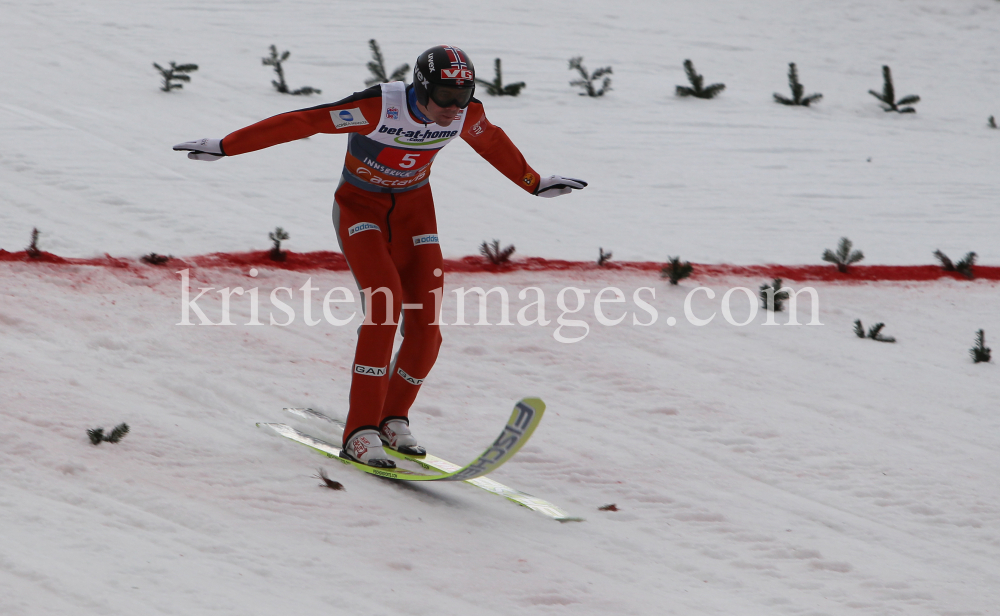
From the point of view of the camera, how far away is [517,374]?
5.78 metres

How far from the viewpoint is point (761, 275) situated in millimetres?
7473

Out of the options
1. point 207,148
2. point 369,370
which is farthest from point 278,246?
point 369,370

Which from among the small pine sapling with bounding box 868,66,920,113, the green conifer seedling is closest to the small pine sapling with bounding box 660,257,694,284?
the green conifer seedling

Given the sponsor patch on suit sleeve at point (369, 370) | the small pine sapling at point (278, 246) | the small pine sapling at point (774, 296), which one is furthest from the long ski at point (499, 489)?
the small pine sapling at point (774, 296)

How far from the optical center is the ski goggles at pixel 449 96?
4.14m

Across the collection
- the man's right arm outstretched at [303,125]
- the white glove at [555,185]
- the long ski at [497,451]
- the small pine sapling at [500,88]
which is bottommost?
the long ski at [497,451]

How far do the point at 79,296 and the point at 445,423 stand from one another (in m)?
2.63

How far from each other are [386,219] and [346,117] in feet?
1.80

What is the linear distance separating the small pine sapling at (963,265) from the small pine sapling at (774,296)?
1.75 meters

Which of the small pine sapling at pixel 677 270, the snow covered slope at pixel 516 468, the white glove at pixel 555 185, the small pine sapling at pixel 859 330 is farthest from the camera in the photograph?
the small pine sapling at pixel 677 270

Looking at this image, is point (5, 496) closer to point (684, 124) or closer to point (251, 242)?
point (251, 242)

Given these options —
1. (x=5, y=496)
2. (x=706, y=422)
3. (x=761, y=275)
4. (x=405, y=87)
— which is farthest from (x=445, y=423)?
(x=761, y=275)

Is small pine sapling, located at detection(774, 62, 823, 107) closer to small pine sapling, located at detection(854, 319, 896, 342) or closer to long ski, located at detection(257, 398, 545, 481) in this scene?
small pine sapling, located at detection(854, 319, 896, 342)

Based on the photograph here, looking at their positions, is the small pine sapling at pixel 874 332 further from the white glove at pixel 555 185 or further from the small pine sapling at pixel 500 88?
the small pine sapling at pixel 500 88
